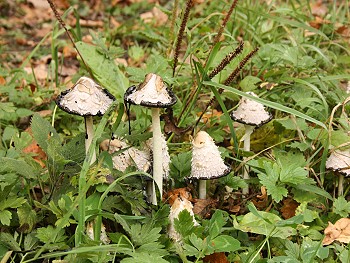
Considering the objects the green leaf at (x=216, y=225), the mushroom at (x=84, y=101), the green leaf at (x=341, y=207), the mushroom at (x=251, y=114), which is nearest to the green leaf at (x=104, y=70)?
the mushroom at (x=251, y=114)

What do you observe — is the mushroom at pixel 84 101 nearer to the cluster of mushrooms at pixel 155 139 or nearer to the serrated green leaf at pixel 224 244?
the cluster of mushrooms at pixel 155 139

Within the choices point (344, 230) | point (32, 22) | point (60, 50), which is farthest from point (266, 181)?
point (32, 22)

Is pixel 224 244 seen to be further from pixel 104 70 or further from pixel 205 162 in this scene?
pixel 104 70

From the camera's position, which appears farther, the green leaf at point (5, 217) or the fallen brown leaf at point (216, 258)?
the fallen brown leaf at point (216, 258)

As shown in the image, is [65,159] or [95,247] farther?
[65,159]

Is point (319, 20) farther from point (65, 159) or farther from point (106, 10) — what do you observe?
point (65, 159)

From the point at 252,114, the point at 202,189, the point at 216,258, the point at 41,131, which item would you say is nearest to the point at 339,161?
the point at 252,114

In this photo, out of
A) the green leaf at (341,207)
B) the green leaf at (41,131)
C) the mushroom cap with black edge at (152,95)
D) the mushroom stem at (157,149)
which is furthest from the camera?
the green leaf at (341,207)
